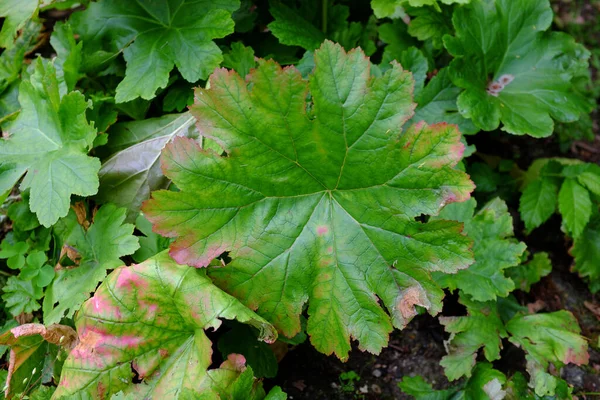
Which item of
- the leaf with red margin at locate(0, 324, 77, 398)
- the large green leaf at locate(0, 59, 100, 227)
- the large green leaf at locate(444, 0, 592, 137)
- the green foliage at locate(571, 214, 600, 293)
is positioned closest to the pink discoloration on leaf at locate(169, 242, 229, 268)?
the large green leaf at locate(0, 59, 100, 227)

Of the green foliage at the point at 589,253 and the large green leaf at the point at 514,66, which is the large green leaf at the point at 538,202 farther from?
the large green leaf at the point at 514,66

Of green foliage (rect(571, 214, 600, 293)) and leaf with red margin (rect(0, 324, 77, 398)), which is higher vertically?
leaf with red margin (rect(0, 324, 77, 398))

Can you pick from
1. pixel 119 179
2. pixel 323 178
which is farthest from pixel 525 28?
pixel 119 179

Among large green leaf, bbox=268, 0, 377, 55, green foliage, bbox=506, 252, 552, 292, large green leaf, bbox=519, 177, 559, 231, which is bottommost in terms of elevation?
green foliage, bbox=506, 252, 552, 292

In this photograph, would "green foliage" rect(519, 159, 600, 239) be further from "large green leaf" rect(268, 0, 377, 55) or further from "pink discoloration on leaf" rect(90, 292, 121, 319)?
"pink discoloration on leaf" rect(90, 292, 121, 319)

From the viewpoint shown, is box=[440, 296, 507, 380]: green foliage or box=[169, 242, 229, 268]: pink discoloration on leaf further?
box=[440, 296, 507, 380]: green foliage

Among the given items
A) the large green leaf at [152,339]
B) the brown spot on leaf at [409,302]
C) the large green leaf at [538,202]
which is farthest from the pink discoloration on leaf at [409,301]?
the large green leaf at [538,202]

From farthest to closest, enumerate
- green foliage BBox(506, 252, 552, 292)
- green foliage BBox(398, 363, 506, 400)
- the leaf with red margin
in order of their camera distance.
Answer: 1. green foliage BBox(506, 252, 552, 292)
2. green foliage BBox(398, 363, 506, 400)
3. the leaf with red margin

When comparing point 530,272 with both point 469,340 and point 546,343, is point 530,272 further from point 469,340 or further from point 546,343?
point 469,340
